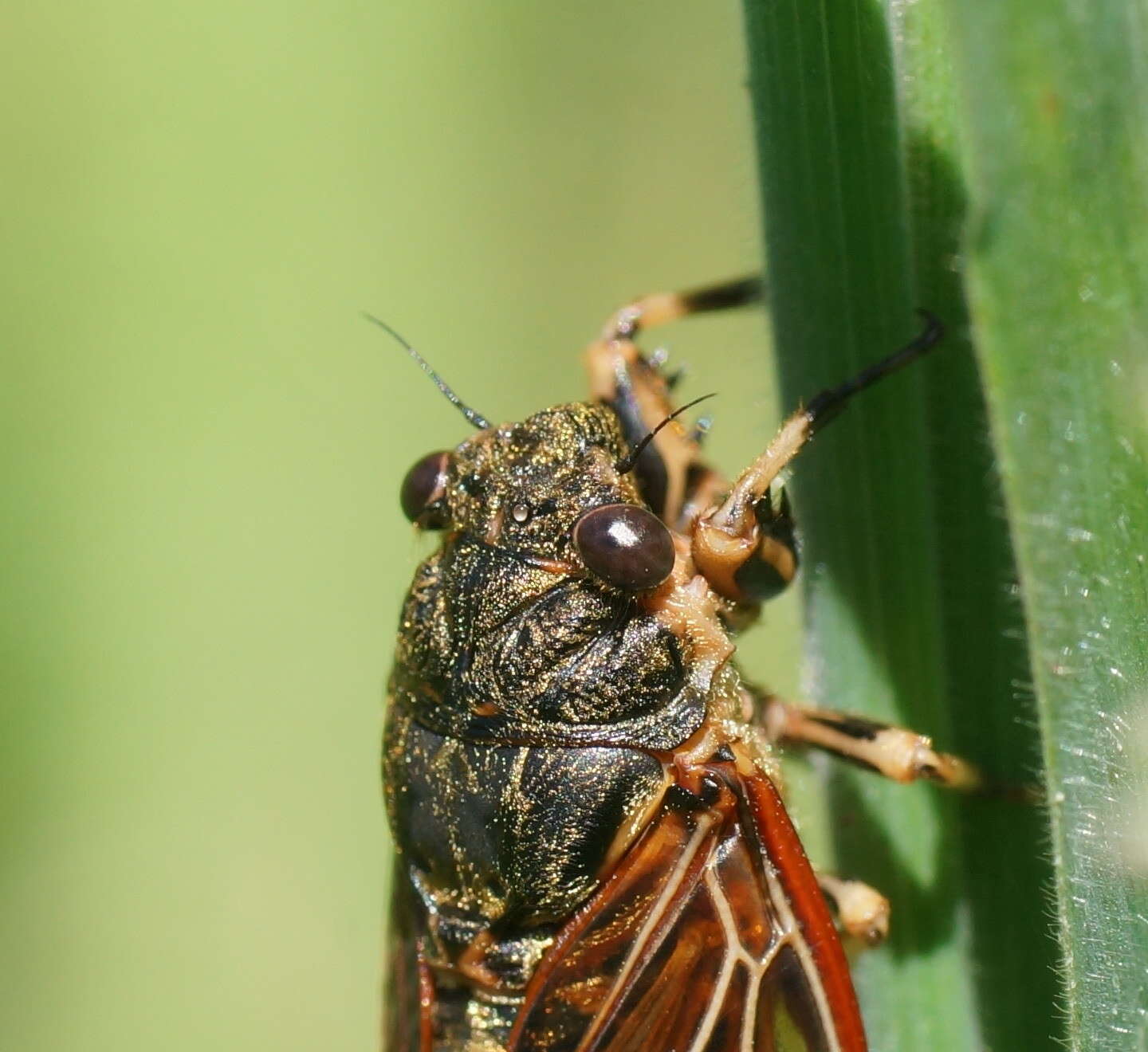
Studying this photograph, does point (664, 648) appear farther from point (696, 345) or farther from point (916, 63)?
point (696, 345)

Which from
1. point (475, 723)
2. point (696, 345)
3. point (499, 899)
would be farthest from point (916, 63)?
point (696, 345)

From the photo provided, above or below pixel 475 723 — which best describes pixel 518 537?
above

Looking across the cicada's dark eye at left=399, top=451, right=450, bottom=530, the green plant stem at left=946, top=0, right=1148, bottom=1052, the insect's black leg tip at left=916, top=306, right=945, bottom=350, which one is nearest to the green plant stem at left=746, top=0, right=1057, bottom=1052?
the insect's black leg tip at left=916, top=306, right=945, bottom=350

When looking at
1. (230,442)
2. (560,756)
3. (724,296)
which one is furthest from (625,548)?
(230,442)

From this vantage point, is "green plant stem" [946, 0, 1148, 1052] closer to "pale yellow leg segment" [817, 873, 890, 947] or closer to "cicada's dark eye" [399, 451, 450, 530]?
"pale yellow leg segment" [817, 873, 890, 947]

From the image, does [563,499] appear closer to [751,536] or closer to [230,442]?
[751,536]

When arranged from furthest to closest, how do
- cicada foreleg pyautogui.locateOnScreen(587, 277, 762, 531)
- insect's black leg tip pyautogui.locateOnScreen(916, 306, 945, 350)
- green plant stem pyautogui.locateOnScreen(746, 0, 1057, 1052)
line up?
cicada foreleg pyautogui.locateOnScreen(587, 277, 762, 531), insect's black leg tip pyautogui.locateOnScreen(916, 306, 945, 350), green plant stem pyautogui.locateOnScreen(746, 0, 1057, 1052)

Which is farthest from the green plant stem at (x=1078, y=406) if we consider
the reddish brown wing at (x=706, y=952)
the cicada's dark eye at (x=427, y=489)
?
the cicada's dark eye at (x=427, y=489)
